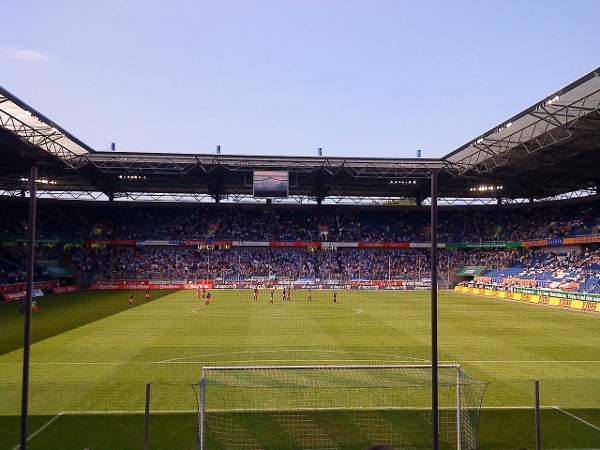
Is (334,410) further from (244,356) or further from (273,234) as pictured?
(273,234)

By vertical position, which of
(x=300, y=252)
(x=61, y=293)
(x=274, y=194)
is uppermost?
(x=274, y=194)

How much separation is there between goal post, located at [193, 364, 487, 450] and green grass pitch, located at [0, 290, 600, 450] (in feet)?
1.89

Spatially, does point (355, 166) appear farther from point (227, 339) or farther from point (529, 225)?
point (227, 339)

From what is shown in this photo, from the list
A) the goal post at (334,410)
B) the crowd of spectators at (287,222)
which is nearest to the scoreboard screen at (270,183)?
the crowd of spectators at (287,222)

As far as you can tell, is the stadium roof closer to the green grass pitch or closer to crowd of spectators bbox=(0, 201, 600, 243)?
crowd of spectators bbox=(0, 201, 600, 243)

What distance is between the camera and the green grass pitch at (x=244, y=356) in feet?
32.8

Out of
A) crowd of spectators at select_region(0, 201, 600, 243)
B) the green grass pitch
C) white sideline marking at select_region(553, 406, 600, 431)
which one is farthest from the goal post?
crowd of spectators at select_region(0, 201, 600, 243)

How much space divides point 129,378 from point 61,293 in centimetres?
3729

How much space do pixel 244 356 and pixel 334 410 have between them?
7.18 meters

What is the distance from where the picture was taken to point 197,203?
203 feet

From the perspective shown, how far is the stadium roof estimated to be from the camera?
30.3 metres

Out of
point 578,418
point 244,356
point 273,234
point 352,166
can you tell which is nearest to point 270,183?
point 352,166

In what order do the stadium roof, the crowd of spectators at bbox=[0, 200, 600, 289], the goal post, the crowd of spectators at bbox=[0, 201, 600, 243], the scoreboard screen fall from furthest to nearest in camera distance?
the crowd of spectators at bbox=[0, 201, 600, 243] < the crowd of spectators at bbox=[0, 200, 600, 289] < the scoreboard screen < the stadium roof < the goal post

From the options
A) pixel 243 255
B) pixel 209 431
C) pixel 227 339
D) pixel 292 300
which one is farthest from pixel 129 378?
pixel 243 255
